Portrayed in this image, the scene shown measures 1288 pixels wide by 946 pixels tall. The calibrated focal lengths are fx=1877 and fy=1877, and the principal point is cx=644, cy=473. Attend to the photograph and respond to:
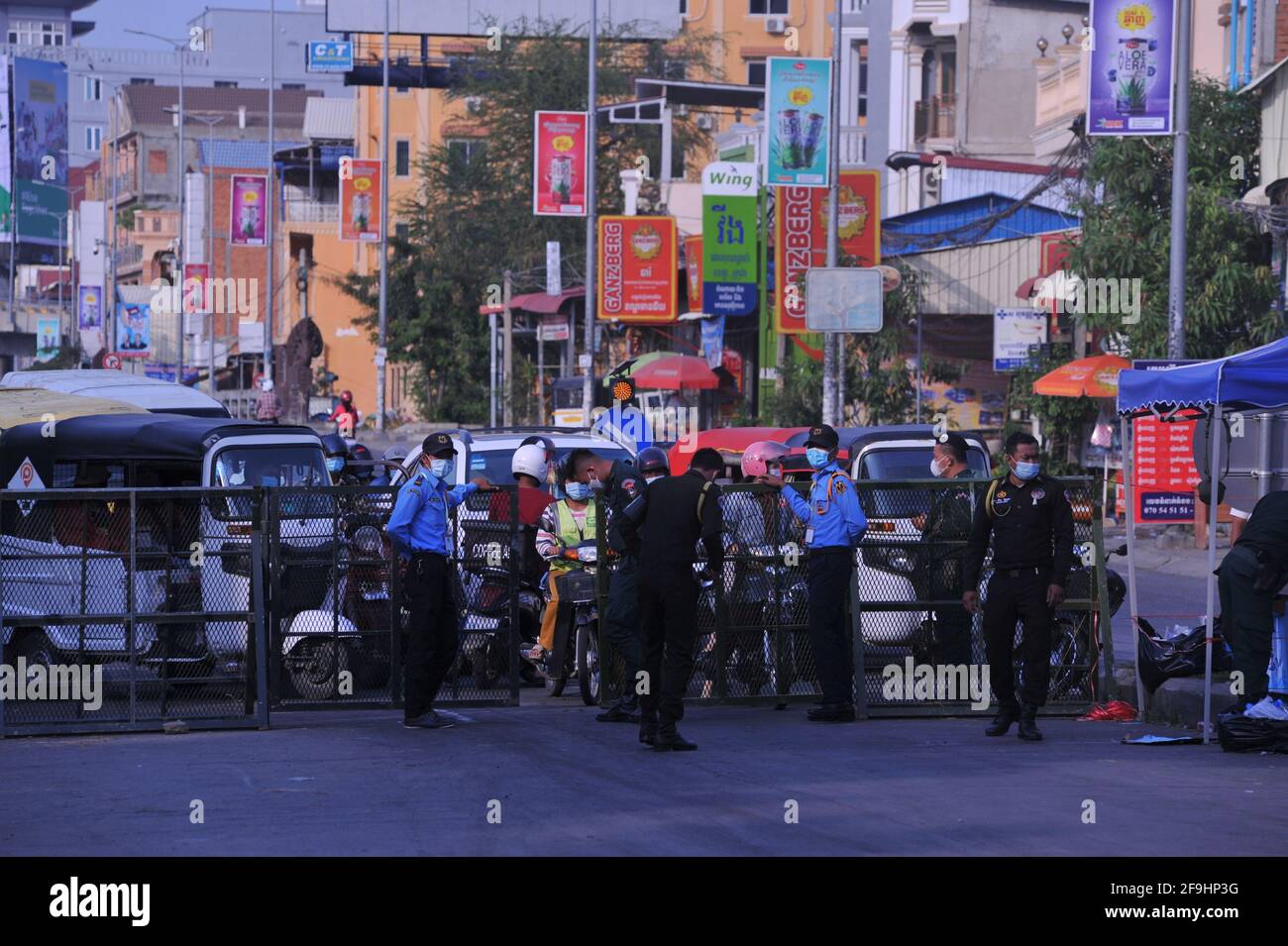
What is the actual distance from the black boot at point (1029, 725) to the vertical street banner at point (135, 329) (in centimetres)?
8000

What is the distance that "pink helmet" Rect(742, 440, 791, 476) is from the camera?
1895 cm

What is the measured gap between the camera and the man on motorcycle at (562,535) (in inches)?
549

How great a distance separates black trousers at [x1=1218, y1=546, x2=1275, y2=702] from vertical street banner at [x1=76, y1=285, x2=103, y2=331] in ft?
271

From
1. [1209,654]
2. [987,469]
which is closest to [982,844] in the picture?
[1209,654]

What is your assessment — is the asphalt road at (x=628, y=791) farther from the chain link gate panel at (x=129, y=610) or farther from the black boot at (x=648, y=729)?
the chain link gate panel at (x=129, y=610)

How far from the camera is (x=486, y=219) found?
59875 millimetres

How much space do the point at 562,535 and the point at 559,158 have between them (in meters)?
25.6

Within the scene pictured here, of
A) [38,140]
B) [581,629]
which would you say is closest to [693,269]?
[581,629]

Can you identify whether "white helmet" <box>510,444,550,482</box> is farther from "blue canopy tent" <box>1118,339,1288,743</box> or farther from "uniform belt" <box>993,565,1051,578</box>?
"blue canopy tent" <box>1118,339,1288,743</box>

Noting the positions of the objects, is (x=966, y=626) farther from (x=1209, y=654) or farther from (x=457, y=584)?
(x=457, y=584)

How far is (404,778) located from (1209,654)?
17.1ft

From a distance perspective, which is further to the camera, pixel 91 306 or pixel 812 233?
pixel 91 306

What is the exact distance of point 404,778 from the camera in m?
10.3

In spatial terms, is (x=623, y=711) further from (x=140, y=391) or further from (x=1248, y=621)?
(x=140, y=391)
